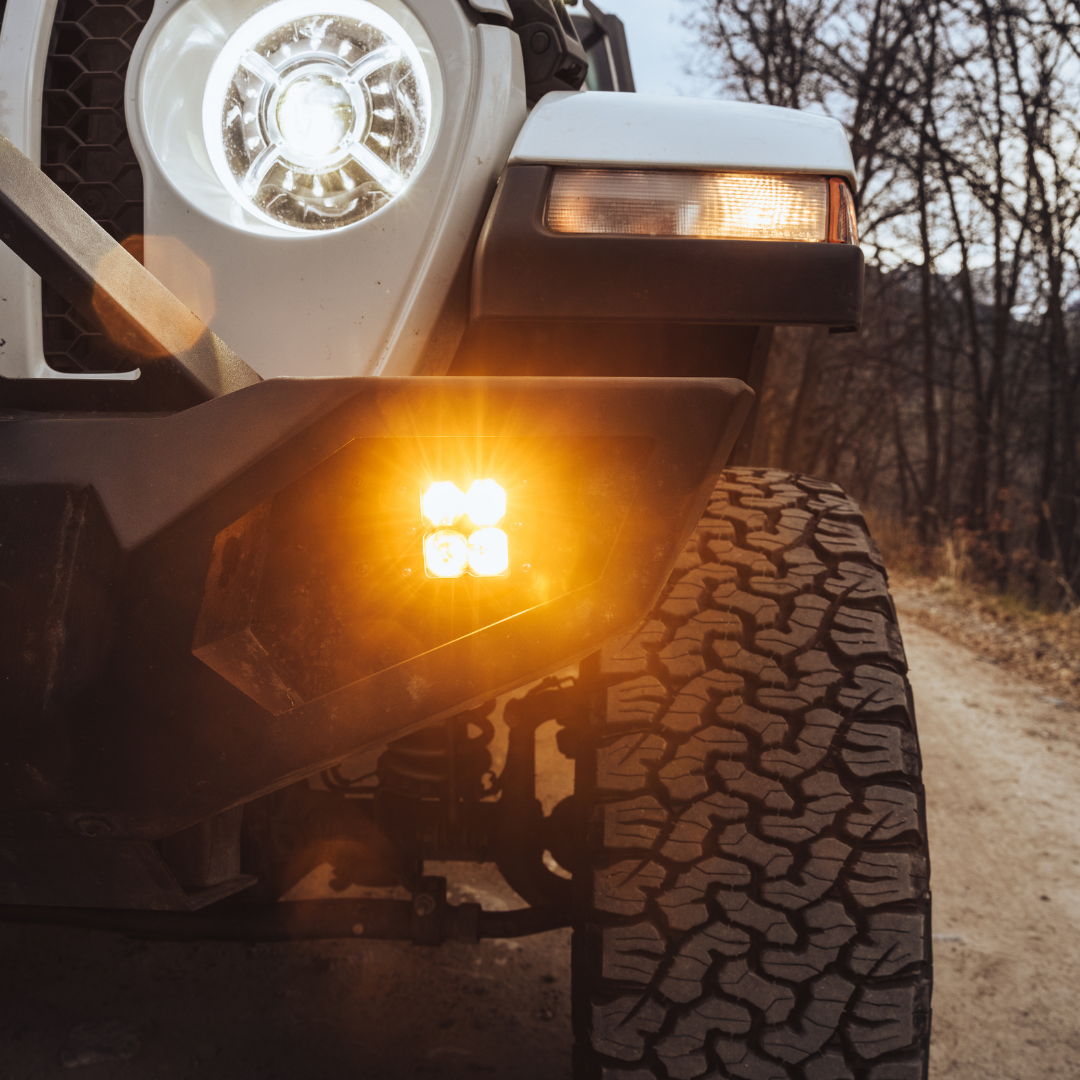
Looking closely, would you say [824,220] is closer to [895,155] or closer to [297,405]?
[297,405]

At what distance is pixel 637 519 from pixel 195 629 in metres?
0.46

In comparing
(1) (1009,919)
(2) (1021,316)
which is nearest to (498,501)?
(1) (1009,919)

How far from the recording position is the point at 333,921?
4.73 feet

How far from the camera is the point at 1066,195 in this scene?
10.7 m

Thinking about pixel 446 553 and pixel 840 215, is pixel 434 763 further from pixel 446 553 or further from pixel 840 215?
pixel 840 215

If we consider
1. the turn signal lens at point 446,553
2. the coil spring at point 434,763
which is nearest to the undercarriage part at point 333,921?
the coil spring at point 434,763

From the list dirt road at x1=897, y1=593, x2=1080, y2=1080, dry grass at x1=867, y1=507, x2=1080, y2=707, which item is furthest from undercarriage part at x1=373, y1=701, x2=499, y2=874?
dry grass at x1=867, y1=507, x2=1080, y2=707

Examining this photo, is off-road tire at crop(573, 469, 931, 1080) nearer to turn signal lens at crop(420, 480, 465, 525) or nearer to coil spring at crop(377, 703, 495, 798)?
coil spring at crop(377, 703, 495, 798)

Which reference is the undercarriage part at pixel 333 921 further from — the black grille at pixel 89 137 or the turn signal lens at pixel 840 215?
the turn signal lens at pixel 840 215

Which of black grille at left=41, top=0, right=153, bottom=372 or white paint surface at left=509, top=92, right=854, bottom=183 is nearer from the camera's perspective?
white paint surface at left=509, top=92, right=854, bottom=183

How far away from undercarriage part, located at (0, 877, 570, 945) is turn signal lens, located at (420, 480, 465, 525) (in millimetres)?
855


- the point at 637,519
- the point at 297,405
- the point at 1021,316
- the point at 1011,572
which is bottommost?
the point at 1011,572

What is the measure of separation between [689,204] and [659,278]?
11cm

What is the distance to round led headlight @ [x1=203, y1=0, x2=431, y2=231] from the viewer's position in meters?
1.07
